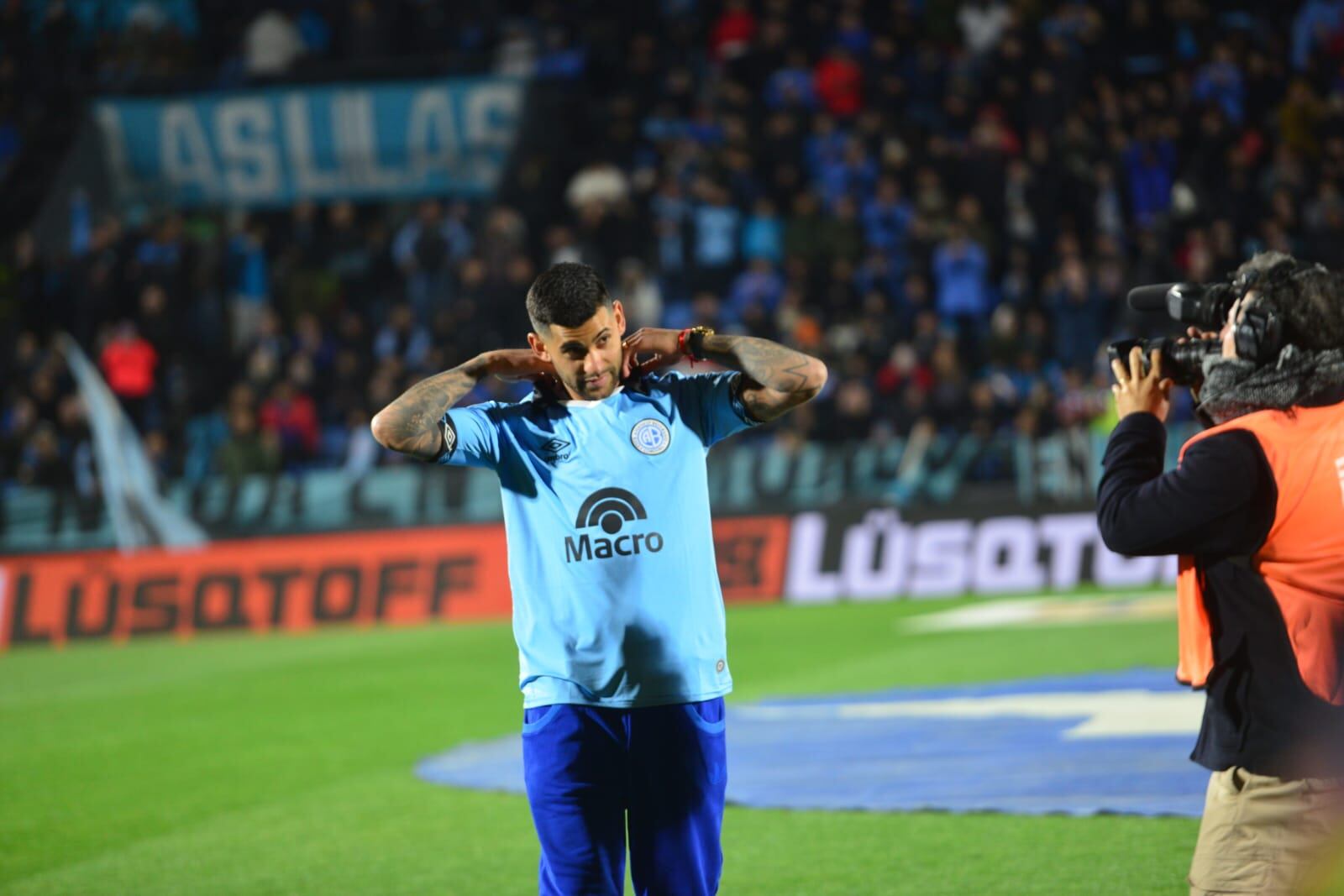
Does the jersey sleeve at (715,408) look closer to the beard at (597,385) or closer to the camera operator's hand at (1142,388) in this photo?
the beard at (597,385)

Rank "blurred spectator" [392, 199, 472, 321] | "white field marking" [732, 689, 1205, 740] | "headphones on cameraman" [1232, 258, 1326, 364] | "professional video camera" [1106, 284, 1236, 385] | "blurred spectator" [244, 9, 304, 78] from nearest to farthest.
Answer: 1. "headphones on cameraman" [1232, 258, 1326, 364]
2. "professional video camera" [1106, 284, 1236, 385]
3. "white field marking" [732, 689, 1205, 740]
4. "blurred spectator" [392, 199, 472, 321]
5. "blurred spectator" [244, 9, 304, 78]

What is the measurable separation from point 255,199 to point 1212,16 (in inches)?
549

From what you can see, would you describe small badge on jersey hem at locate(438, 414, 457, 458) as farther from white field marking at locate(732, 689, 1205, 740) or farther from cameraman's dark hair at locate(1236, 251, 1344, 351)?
white field marking at locate(732, 689, 1205, 740)

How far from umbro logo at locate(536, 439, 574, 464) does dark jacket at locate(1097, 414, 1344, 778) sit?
1.60 meters

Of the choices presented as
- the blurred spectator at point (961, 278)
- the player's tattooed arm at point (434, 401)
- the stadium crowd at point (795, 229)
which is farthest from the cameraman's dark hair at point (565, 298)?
the blurred spectator at point (961, 278)

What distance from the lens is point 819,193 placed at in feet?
71.5

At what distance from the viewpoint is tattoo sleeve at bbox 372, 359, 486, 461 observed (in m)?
4.65

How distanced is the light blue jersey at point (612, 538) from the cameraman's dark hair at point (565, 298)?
0.30 m

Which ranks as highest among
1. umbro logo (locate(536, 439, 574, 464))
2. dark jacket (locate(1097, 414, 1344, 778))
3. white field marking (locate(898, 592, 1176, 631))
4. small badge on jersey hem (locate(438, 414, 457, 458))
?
small badge on jersey hem (locate(438, 414, 457, 458))

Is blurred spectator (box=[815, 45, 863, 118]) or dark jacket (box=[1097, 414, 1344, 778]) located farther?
blurred spectator (box=[815, 45, 863, 118])

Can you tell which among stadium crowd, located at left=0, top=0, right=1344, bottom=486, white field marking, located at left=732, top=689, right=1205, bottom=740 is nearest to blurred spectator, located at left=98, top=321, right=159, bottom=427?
stadium crowd, located at left=0, top=0, right=1344, bottom=486

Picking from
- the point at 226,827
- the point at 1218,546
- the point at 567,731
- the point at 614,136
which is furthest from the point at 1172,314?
the point at 614,136

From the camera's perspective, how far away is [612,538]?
180 inches

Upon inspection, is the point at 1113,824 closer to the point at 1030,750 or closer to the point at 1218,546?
the point at 1030,750
